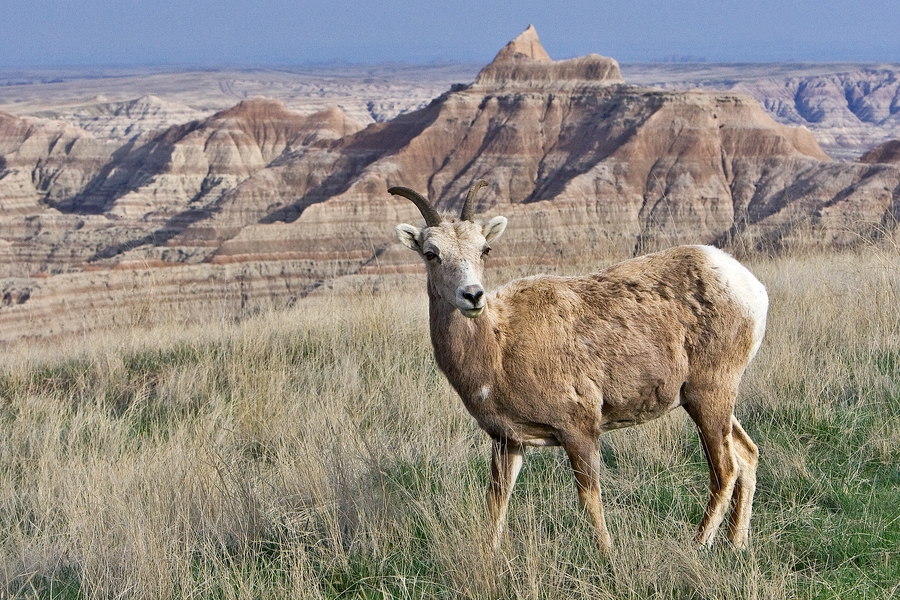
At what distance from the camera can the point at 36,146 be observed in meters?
107

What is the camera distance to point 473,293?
3.62 metres

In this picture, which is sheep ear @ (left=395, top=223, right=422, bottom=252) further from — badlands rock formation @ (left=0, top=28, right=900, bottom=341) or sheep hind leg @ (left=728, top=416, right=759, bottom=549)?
badlands rock formation @ (left=0, top=28, right=900, bottom=341)

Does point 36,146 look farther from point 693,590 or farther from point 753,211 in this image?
point 693,590

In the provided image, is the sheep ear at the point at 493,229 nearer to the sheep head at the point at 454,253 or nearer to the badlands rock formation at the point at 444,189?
the sheep head at the point at 454,253

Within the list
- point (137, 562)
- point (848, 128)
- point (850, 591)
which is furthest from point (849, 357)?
point (848, 128)

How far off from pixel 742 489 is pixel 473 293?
70.5 inches

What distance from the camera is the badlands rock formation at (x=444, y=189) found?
52531 mm

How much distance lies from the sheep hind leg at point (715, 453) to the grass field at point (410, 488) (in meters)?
0.14

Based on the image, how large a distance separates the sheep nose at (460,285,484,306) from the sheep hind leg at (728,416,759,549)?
1599mm

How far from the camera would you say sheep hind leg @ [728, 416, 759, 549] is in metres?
4.05

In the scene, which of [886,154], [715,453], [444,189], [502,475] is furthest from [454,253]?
[444,189]

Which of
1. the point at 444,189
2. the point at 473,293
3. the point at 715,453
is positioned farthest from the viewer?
the point at 444,189

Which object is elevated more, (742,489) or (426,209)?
(426,209)

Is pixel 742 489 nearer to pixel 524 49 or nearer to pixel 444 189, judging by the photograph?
pixel 444 189
